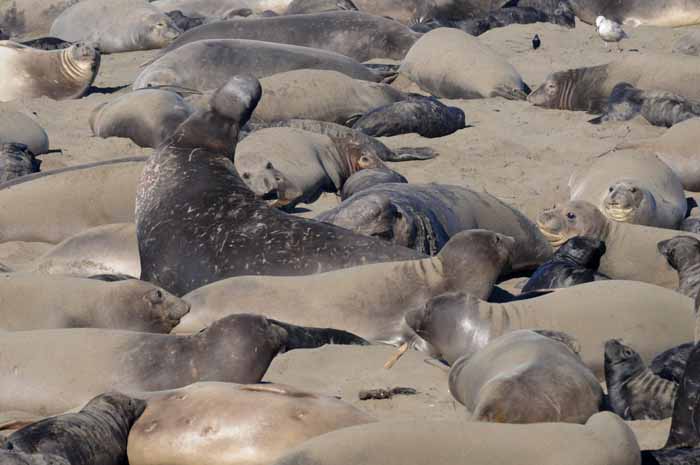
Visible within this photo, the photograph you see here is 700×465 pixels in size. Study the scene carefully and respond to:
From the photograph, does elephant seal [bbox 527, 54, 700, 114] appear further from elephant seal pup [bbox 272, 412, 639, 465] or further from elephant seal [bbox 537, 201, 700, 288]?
elephant seal pup [bbox 272, 412, 639, 465]

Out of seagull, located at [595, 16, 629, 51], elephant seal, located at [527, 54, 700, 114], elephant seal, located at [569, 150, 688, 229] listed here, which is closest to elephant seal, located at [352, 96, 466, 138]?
elephant seal, located at [527, 54, 700, 114]

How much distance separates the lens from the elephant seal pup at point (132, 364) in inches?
179

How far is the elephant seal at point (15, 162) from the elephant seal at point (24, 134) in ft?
0.95

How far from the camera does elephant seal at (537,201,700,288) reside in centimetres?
690

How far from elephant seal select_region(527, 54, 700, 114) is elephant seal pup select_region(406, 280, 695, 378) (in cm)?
498

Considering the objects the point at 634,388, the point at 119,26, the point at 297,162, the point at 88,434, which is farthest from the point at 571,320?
the point at 119,26

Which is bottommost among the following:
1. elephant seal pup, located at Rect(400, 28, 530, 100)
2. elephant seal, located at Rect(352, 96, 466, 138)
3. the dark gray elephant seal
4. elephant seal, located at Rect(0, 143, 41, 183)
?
elephant seal pup, located at Rect(400, 28, 530, 100)

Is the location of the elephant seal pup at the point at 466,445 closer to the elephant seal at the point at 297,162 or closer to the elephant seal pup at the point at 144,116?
the elephant seal at the point at 297,162

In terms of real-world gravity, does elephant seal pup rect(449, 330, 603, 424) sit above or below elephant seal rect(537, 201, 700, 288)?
above

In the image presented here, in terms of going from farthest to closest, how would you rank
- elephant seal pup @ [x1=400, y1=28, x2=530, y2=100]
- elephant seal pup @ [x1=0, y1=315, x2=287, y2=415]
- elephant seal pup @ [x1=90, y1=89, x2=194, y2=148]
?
elephant seal pup @ [x1=400, y1=28, x2=530, y2=100], elephant seal pup @ [x1=90, y1=89, x2=194, y2=148], elephant seal pup @ [x1=0, y1=315, x2=287, y2=415]

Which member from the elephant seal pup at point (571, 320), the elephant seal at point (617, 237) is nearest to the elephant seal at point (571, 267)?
the elephant seal at point (617, 237)

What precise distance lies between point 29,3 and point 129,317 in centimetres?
1069

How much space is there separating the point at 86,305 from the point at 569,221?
307 cm

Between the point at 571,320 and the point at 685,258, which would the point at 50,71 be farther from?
the point at 571,320
